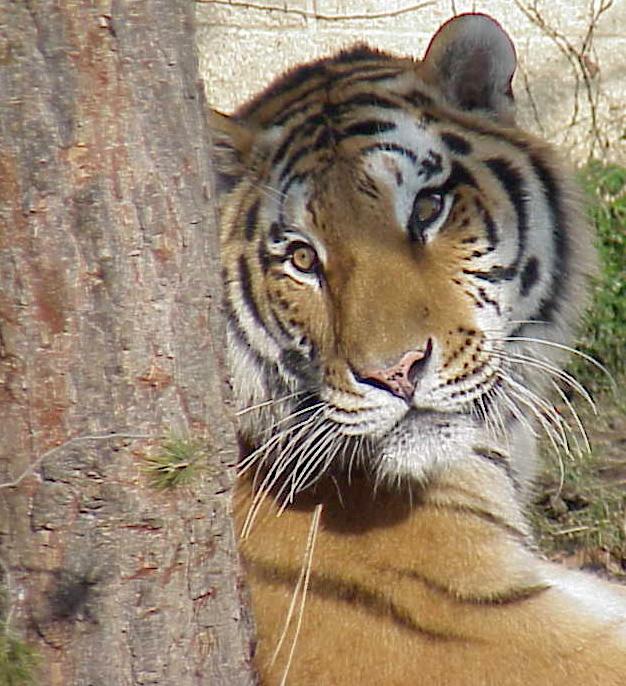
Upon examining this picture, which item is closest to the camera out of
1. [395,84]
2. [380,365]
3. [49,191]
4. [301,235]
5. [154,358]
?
[49,191]

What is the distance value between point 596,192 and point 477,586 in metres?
2.45

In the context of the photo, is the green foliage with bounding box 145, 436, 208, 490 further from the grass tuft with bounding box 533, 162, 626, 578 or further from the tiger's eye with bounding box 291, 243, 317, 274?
the grass tuft with bounding box 533, 162, 626, 578

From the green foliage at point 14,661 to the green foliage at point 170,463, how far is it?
279 millimetres

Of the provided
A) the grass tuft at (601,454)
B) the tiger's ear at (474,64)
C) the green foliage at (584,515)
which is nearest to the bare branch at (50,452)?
the tiger's ear at (474,64)

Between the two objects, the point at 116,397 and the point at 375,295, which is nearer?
the point at 116,397

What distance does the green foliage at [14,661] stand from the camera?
1710 mm

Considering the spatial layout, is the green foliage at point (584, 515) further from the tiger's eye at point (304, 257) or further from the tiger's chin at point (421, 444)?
the tiger's eye at point (304, 257)

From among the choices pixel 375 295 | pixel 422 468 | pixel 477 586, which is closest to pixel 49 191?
pixel 375 295

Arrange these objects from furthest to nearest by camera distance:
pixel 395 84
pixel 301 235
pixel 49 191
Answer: pixel 395 84
pixel 301 235
pixel 49 191

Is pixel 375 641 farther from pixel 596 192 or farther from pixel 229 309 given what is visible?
pixel 596 192

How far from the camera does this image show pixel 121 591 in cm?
176

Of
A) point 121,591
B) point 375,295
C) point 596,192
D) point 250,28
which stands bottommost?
point 121,591

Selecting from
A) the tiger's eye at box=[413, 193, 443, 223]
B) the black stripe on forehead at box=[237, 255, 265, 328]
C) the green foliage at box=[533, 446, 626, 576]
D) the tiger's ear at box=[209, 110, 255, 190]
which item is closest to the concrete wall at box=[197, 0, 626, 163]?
the green foliage at box=[533, 446, 626, 576]

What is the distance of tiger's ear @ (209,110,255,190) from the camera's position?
7.98 feet
